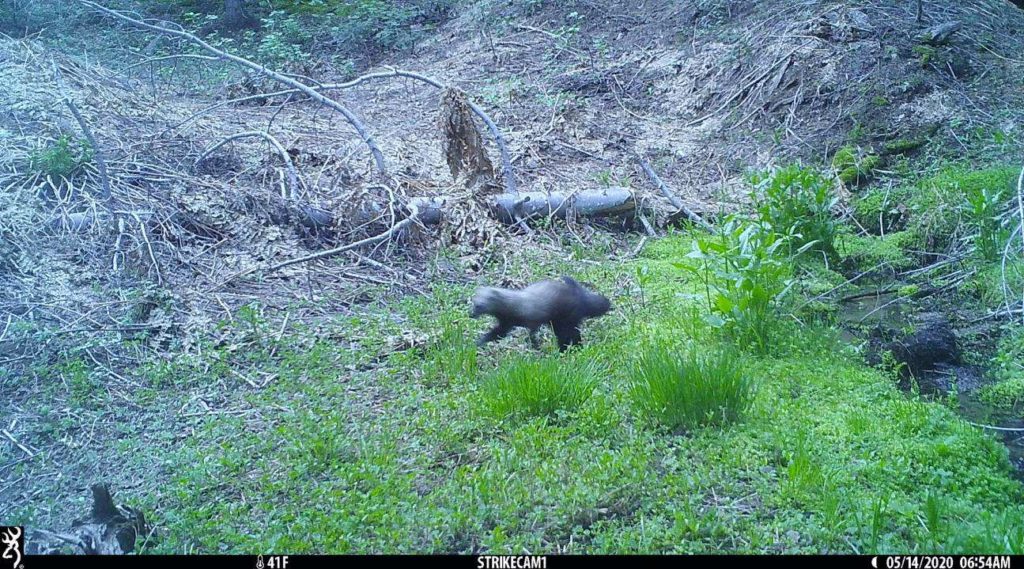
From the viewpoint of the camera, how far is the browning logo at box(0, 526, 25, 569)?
12.0ft

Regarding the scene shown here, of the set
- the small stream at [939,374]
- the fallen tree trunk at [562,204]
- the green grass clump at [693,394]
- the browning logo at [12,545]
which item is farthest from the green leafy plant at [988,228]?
the browning logo at [12,545]

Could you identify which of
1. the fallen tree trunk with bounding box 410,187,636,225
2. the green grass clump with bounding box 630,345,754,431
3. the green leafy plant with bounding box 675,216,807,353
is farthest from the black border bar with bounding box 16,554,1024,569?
the fallen tree trunk with bounding box 410,187,636,225

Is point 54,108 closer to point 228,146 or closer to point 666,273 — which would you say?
point 228,146

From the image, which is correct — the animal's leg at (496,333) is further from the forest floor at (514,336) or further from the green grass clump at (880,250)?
the green grass clump at (880,250)

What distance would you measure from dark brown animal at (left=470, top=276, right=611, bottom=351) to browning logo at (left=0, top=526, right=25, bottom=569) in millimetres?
3321

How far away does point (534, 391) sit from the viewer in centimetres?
494

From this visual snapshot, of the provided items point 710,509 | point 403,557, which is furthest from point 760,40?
point 403,557

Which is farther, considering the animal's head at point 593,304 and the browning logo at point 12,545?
the animal's head at point 593,304

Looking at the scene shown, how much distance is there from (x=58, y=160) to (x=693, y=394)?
628cm

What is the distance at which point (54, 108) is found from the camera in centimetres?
831

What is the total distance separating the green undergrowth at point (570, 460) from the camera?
3844mm

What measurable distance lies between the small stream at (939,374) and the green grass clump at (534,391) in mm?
2495

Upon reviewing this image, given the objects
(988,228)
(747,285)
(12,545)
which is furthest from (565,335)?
(988,228)

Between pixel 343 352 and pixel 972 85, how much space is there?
8601 millimetres
